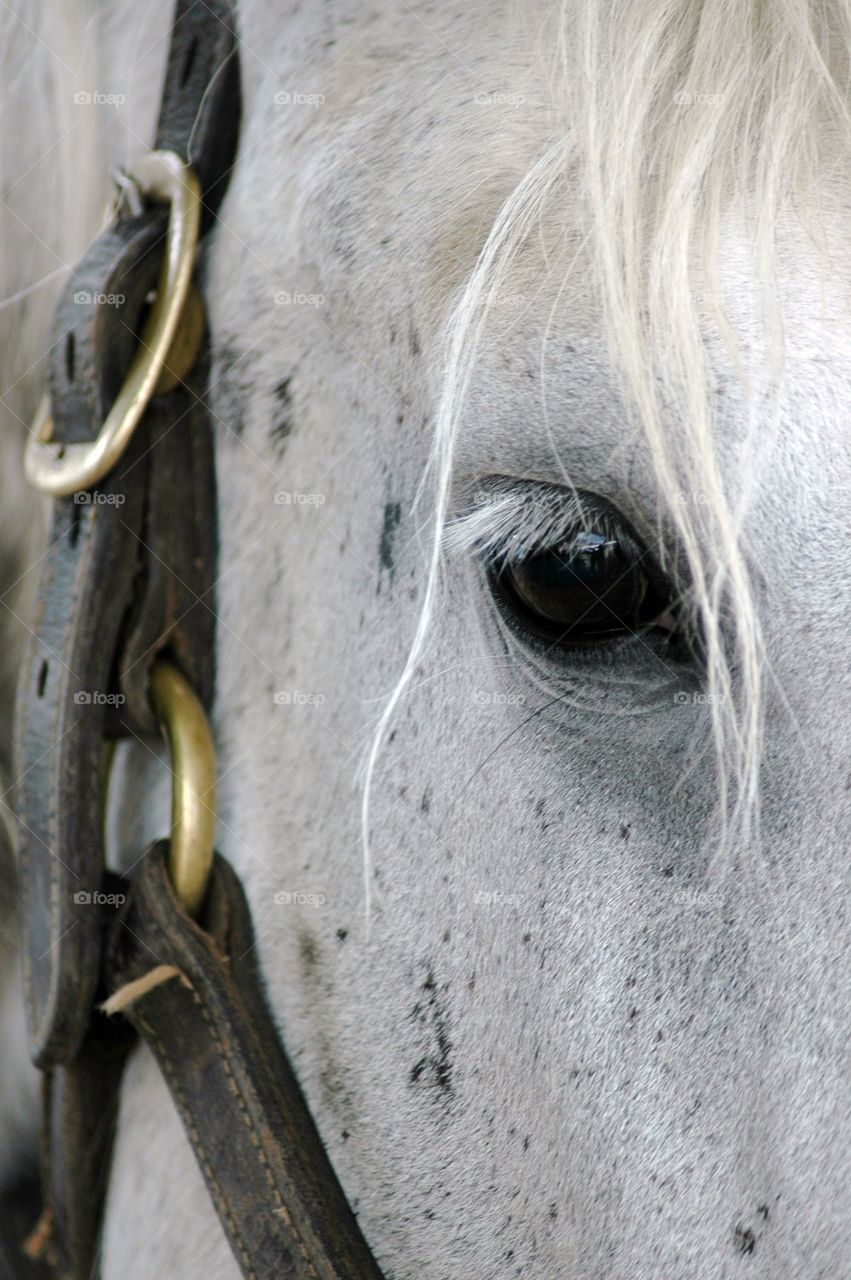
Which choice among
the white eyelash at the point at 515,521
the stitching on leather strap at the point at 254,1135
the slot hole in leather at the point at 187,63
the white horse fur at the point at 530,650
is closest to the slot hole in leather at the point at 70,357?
the white horse fur at the point at 530,650

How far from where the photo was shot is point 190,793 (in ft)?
2.66

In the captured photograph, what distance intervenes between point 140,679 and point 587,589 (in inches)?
13.6

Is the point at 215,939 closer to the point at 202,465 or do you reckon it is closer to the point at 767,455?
the point at 202,465

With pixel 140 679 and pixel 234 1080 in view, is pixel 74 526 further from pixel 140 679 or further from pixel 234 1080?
pixel 234 1080

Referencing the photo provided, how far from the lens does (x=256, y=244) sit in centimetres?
83

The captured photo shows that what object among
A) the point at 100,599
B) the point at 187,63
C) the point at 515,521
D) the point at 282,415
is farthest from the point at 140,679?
the point at 187,63

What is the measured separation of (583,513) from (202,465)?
325 millimetres

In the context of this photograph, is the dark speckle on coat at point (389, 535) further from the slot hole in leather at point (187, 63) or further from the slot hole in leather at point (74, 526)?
the slot hole in leather at point (187, 63)

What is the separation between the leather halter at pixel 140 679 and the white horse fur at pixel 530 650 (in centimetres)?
2

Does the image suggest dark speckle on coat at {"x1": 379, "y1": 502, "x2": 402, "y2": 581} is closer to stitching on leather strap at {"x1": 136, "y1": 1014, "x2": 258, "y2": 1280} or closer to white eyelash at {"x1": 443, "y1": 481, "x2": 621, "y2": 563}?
white eyelash at {"x1": 443, "y1": 481, "x2": 621, "y2": 563}

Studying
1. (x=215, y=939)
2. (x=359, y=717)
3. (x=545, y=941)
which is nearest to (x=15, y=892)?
(x=215, y=939)

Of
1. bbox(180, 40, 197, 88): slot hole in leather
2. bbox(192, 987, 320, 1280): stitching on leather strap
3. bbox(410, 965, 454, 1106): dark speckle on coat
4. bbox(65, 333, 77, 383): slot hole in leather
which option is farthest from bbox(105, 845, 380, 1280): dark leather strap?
bbox(180, 40, 197, 88): slot hole in leather

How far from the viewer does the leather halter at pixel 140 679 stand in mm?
786

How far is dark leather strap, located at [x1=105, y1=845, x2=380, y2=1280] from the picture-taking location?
2.43 ft
